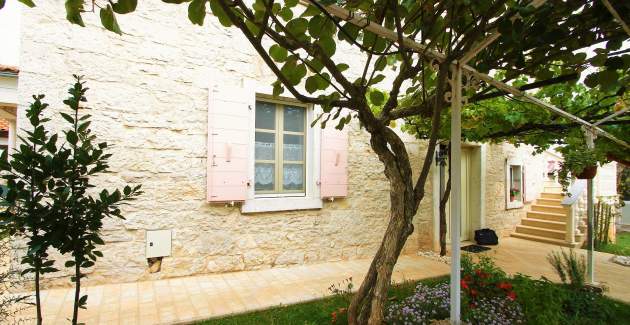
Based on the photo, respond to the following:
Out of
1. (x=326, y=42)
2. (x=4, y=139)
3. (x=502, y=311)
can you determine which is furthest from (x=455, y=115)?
(x=4, y=139)

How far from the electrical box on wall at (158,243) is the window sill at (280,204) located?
2.90ft

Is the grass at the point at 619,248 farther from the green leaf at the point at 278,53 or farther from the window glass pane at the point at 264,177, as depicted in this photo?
the green leaf at the point at 278,53

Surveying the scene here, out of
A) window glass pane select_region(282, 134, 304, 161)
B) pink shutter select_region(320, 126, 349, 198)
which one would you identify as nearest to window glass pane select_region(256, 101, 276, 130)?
window glass pane select_region(282, 134, 304, 161)

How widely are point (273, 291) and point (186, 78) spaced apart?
2.57 m

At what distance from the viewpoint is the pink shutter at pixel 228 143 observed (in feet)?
11.9

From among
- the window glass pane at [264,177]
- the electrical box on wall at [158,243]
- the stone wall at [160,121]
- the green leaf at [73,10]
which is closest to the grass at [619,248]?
the stone wall at [160,121]

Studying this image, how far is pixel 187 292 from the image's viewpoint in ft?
10.4

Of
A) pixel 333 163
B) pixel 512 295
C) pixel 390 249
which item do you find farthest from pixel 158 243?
pixel 512 295

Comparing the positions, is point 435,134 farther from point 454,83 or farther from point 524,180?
point 524,180

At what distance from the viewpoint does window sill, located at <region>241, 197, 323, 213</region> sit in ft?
12.8

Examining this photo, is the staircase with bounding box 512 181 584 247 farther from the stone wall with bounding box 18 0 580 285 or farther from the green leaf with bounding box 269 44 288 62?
the green leaf with bounding box 269 44 288 62

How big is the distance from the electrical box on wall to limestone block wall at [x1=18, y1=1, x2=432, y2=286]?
0.06 m

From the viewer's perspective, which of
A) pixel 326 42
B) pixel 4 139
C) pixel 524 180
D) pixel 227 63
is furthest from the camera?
pixel 4 139

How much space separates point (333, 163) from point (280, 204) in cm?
93
